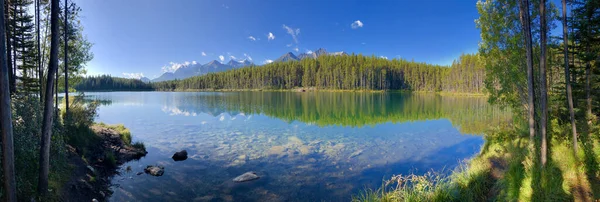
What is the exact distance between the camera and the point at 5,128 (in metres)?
5.89

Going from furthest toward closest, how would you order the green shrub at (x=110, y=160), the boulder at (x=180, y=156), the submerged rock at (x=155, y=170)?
the boulder at (x=180, y=156)
the green shrub at (x=110, y=160)
the submerged rock at (x=155, y=170)

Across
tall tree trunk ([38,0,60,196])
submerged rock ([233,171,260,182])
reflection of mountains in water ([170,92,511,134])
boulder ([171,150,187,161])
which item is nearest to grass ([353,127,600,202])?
submerged rock ([233,171,260,182])

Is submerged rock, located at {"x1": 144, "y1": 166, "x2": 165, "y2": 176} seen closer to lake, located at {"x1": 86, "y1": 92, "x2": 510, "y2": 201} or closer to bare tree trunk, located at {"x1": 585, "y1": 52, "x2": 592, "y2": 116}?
lake, located at {"x1": 86, "y1": 92, "x2": 510, "y2": 201}

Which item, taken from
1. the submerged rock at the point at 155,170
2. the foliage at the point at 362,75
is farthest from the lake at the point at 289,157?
the foliage at the point at 362,75

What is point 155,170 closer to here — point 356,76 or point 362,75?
point 356,76

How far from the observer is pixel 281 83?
501 feet

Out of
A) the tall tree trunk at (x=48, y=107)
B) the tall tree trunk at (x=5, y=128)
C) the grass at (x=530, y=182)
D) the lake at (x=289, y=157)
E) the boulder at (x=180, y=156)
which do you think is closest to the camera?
the tall tree trunk at (x=5, y=128)

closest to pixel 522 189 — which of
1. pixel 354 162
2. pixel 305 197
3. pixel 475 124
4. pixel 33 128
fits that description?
pixel 305 197

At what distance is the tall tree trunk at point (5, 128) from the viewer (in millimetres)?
5715

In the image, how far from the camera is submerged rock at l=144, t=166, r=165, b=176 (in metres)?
12.7

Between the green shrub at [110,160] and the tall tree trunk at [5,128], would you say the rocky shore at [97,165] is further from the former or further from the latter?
the tall tree trunk at [5,128]

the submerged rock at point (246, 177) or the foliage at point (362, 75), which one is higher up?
the foliage at point (362, 75)

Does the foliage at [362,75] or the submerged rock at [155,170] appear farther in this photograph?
the foliage at [362,75]

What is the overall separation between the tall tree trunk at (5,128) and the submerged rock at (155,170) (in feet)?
22.3
